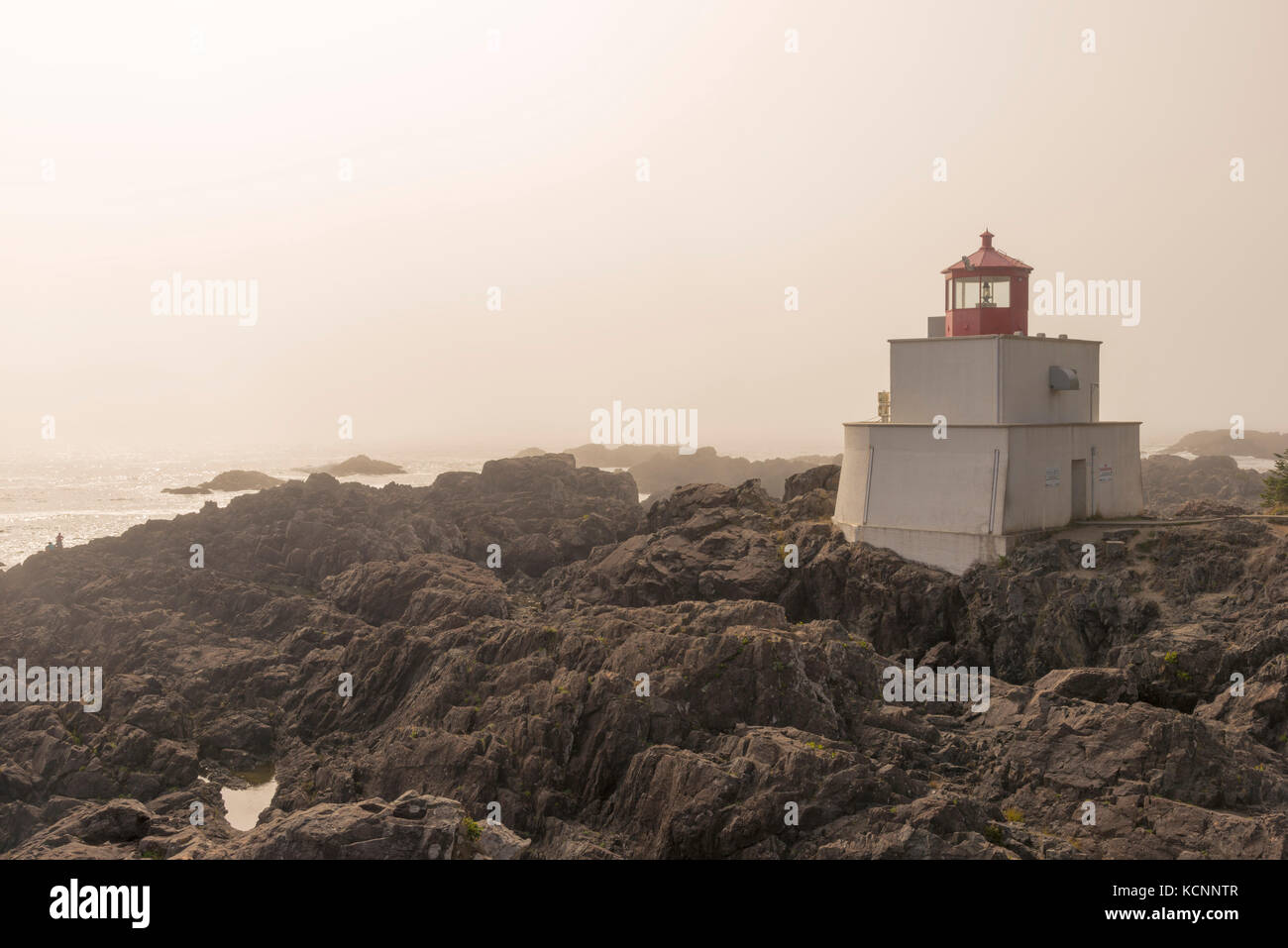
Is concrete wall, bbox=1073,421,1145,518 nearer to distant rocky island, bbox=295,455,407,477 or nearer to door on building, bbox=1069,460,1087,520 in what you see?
door on building, bbox=1069,460,1087,520

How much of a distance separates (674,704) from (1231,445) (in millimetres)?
A: 90629

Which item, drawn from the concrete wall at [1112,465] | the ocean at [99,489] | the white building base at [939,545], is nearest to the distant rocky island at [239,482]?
the ocean at [99,489]

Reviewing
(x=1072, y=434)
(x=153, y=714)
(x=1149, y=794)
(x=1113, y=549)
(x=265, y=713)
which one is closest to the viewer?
(x=1149, y=794)

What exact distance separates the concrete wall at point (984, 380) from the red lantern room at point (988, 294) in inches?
40.6

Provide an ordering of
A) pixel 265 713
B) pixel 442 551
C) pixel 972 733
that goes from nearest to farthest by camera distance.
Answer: pixel 972 733 → pixel 265 713 → pixel 442 551

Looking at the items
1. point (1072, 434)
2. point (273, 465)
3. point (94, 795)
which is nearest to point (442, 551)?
point (94, 795)

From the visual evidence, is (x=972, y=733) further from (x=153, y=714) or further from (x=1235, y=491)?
(x=1235, y=491)

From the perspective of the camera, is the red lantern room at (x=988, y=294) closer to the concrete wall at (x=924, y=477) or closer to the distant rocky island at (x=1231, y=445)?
the concrete wall at (x=924, y=477)

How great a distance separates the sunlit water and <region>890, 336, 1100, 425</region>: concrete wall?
1159 inches

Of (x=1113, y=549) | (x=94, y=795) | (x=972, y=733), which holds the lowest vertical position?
(x=94, y=795)

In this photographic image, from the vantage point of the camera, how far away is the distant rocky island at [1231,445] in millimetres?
87750

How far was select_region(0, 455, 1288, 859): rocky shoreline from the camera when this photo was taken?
14586 millimetres
